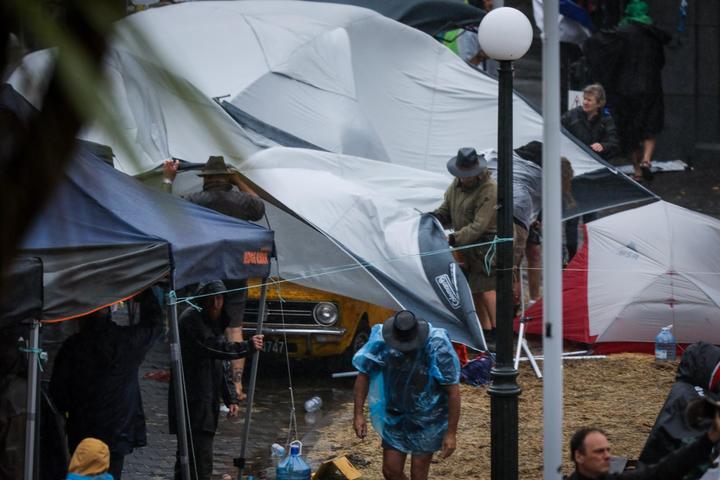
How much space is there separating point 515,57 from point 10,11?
7443 mm

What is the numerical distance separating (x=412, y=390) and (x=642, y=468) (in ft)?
7.89

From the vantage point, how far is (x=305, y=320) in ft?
38.7

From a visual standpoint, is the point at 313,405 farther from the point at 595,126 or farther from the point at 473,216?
the point at 595,126

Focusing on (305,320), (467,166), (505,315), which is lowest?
(305,320)

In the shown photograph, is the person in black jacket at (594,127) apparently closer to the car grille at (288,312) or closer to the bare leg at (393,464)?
the car grille at (288,312)

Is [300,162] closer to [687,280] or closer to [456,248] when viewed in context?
[456,248]

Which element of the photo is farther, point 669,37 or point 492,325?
point 669,37

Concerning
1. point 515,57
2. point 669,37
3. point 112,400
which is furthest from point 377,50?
point 112,400

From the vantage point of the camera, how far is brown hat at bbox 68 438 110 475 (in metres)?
7.25

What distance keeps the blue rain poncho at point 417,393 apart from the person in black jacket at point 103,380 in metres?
1.63

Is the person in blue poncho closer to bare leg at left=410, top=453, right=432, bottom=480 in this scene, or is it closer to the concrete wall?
bare leg at left=410, top=453, right=432, bottom=480

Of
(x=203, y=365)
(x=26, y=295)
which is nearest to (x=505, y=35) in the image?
(x=203, y=365)

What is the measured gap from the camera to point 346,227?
11531mm

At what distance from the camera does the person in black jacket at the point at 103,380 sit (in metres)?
8.16
